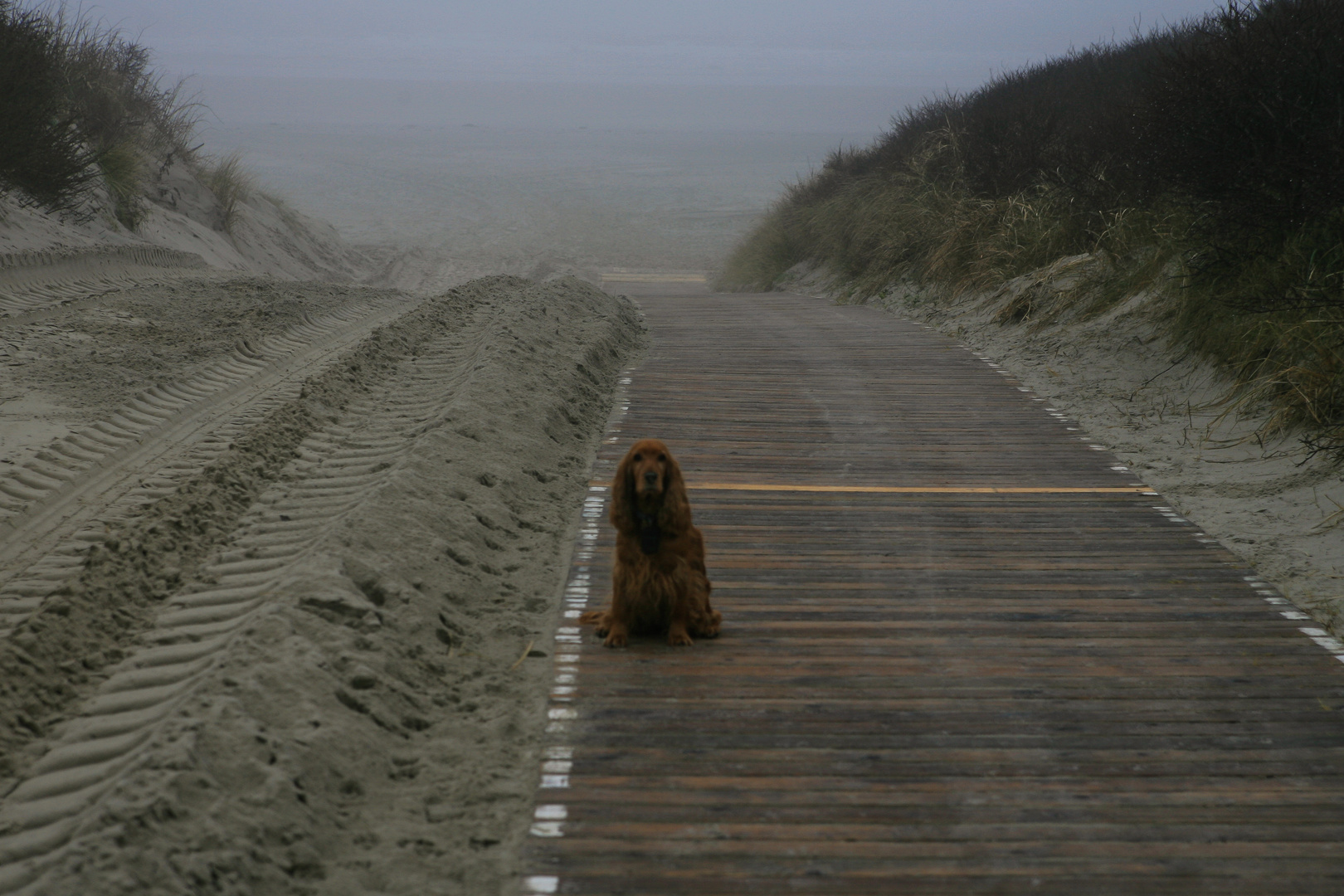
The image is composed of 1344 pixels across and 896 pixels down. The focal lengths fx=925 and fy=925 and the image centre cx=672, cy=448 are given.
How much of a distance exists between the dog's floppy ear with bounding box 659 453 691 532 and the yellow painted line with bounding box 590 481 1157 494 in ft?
6.88

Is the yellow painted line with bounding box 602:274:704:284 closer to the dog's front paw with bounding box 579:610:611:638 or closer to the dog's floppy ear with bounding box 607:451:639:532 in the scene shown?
the dog's front paw with bounding box 579:610:611:638

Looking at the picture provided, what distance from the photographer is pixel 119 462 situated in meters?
5.67

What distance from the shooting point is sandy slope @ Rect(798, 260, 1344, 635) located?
484 cm

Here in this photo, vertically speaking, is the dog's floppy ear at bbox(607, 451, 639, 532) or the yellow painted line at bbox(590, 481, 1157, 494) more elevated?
the dog's floppy ear at bbox(607, 451, 639, 532)

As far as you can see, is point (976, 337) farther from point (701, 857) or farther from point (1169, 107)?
point (701, 857)

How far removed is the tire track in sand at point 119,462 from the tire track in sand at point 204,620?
68cm

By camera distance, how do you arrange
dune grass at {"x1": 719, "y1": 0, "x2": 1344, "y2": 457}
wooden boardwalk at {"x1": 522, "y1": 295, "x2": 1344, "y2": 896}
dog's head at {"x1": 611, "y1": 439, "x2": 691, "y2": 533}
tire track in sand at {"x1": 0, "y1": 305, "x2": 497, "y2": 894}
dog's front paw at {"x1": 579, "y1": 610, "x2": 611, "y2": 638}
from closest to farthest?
1. tire track in sand at {"x1": 0, "y1": 305, "x2": 497, "y2": 894}
2. wooden boardwalk at {"x1": 522, "y1": 295, "x2": 1344, "y2": 896}
3. dog's head at {"x1": 611, "y1": 439, "x2": 691, "y2": 533}
4. dog's front paw at {"x1": 579, "y1": 610, "x2": 611, "y2": 638}
5. dune grass at {"x1": 719, "y1": 0, "x2": 1344, "y2": 457}

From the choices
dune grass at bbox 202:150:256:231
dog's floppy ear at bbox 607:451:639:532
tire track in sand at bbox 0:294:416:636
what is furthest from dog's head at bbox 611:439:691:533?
dune grass at bbox 202:150:256:231

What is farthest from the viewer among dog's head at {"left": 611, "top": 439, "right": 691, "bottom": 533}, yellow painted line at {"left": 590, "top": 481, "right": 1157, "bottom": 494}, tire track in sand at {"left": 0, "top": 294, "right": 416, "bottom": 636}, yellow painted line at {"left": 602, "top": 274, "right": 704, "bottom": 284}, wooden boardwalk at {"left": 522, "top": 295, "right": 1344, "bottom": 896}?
yellow painted line at {"left": 602, "top": 274, "right": 704, "bottom": 284}

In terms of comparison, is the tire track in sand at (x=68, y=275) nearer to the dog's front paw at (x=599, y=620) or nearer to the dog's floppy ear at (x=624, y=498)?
the dog's front paw at (x=599, y=620)

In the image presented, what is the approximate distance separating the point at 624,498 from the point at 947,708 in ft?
4.84

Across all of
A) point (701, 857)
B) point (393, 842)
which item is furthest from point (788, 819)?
Result: point (393, 842)

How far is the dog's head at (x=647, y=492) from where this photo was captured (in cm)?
356

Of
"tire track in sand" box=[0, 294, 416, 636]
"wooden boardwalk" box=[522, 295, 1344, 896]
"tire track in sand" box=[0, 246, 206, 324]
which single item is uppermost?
"tire track in sand" box=[0, 246, 206, 324]
